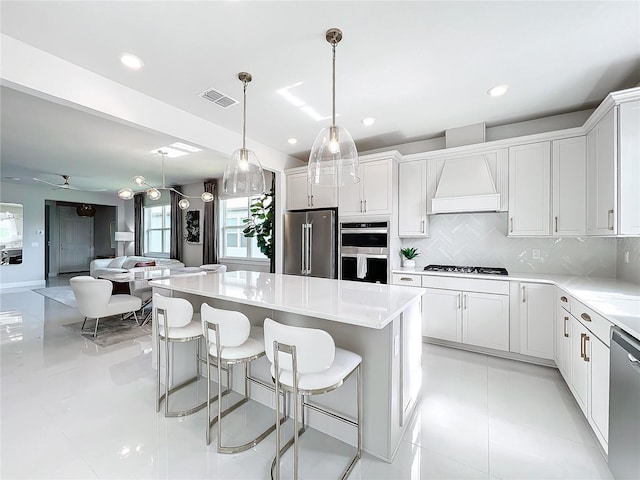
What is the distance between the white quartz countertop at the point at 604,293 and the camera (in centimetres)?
158

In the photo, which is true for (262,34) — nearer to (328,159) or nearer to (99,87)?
(328,159)

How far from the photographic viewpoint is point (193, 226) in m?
7.74

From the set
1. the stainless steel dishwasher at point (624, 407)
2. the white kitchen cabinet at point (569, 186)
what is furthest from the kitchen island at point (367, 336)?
the white kitchen cabinet at point (569, 186)

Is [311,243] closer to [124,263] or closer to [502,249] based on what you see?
[502,249]

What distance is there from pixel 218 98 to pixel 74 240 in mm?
11596

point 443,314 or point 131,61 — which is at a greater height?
point 131,61

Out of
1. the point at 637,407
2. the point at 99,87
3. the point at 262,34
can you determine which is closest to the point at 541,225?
the point at 637,407

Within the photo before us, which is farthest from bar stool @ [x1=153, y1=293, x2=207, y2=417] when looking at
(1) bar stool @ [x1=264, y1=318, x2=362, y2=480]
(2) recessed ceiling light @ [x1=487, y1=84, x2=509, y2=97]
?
(2) recessed ceiling light @ [x1=487, y1=84, x2=509, y2=97]

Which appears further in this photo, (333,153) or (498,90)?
(498,90)

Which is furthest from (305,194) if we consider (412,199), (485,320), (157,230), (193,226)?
(157,230)

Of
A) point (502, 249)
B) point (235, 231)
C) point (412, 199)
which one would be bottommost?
point (502, 249)

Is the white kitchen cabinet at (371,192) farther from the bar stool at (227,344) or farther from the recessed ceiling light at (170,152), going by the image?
the recessed ceiling light at (170,152)

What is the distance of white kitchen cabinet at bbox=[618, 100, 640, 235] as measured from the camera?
2154 millimetres

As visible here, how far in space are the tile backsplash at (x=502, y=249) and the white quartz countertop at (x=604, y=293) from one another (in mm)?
171
